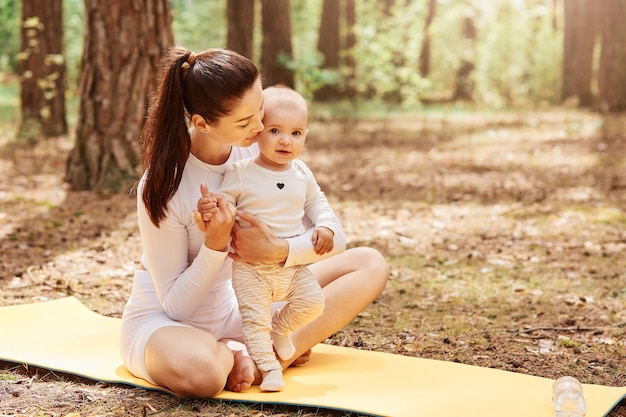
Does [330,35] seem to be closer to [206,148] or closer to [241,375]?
[206,148]

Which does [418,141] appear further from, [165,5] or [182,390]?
[182,390]

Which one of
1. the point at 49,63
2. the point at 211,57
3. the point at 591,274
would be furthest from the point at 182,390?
the point at 49,63

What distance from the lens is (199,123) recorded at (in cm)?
A: 291

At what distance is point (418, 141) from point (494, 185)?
13.2 feet

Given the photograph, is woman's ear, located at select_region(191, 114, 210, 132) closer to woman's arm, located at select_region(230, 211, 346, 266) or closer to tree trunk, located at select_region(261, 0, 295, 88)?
woman's arm, located at select_region(230, 211, 346, 266)

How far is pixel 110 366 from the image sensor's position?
330 cm

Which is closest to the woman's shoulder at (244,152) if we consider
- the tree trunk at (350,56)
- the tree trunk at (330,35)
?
the tree trunk at (350,56)

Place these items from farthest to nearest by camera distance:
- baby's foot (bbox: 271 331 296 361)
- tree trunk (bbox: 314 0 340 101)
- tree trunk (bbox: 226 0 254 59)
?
tree trunk (bbox: 314 0 340 101), tree trunk (bbox: 226 0 254 59), baby's foot (bbox: 271 331 296 361)

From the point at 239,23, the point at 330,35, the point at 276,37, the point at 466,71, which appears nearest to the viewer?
the point at 239,23

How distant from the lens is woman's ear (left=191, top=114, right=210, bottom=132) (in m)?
2.89

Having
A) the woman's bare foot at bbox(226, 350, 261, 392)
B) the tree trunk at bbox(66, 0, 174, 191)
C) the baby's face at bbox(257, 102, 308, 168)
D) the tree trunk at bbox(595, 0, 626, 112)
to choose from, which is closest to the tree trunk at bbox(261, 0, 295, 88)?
the tree trunk at bbox(595, 0, 626, 112)

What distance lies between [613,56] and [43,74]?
32.0 feet

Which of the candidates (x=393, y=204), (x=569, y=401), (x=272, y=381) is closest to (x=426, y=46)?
(x=393, y=204)

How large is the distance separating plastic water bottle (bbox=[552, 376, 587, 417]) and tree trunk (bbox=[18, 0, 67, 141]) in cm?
912
